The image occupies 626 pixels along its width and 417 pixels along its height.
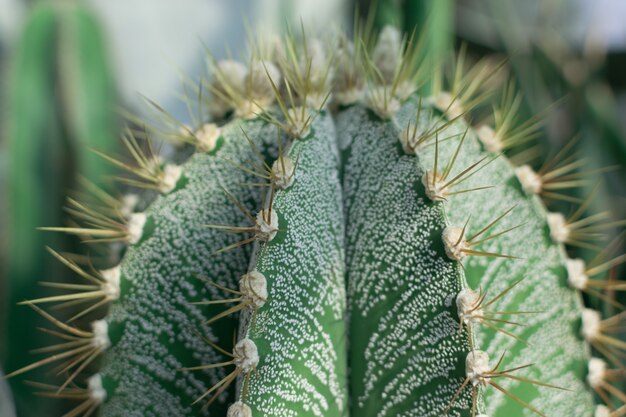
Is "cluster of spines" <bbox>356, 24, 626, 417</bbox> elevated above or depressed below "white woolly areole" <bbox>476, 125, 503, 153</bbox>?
below

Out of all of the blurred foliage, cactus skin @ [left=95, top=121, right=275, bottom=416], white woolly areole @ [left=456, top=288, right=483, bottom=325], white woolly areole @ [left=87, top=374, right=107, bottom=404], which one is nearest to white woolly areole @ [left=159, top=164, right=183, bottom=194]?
cactus skin @ [left=95, top=121, right=275, bottom=416]

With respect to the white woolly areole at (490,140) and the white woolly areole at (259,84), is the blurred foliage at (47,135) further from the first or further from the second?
the white woolly areole at (490,140)

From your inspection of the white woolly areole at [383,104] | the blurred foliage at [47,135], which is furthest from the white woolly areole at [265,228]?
the blurred foliage at [47,135]

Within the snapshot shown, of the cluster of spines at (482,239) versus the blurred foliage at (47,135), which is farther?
the blurred foliage at (47,135)

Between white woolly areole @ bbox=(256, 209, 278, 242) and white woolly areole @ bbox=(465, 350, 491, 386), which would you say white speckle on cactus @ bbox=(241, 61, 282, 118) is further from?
white woolly areole @ bbox=(465, 350, 491, 386)

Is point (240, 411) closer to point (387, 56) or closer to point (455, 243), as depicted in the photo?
point (455, 243)

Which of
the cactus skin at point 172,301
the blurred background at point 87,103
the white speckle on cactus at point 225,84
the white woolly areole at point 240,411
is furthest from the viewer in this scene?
the blurred background at point 87,103
